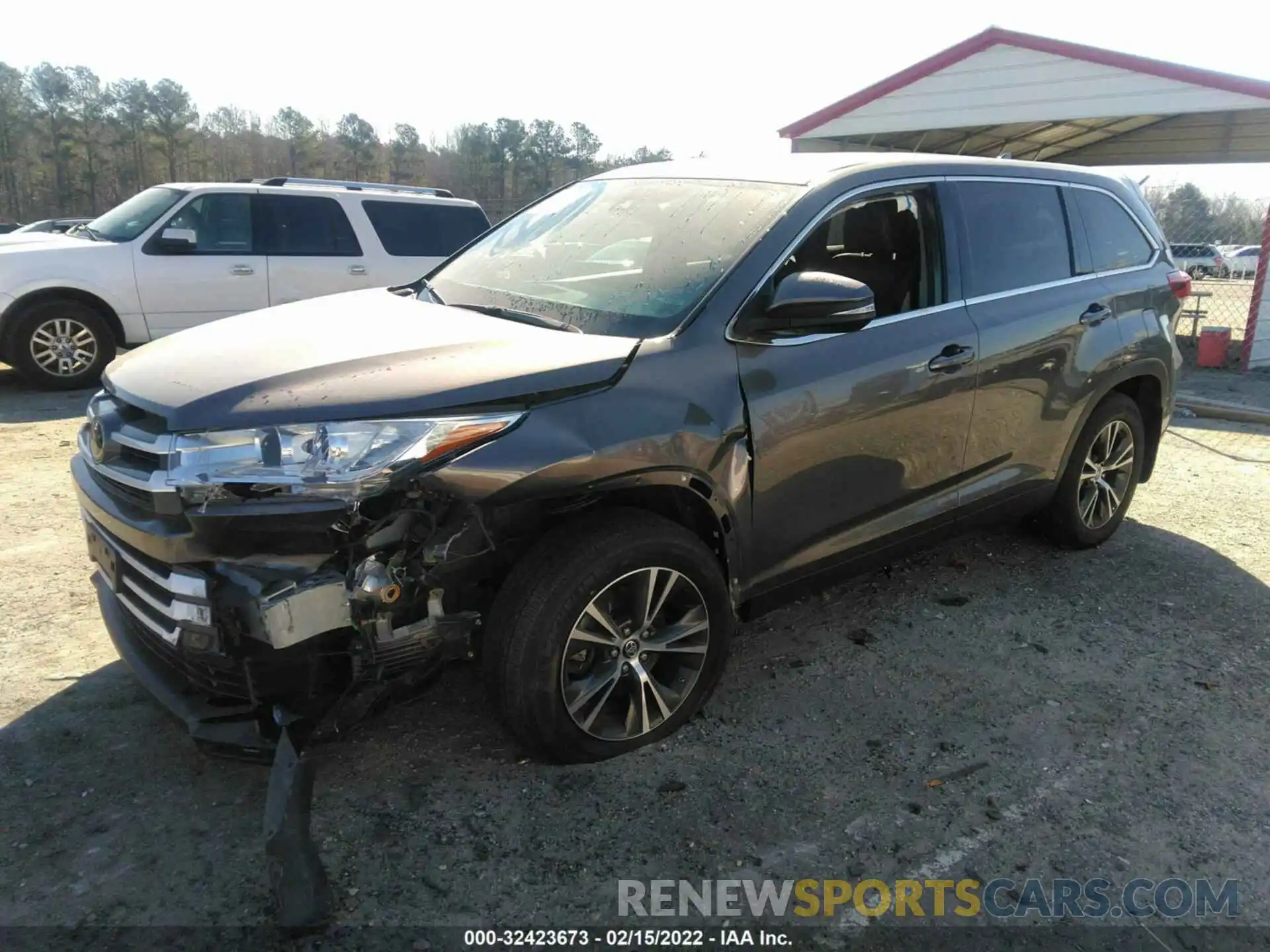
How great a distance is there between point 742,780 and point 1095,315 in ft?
9.53

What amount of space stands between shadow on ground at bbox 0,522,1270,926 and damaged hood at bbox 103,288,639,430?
1.00 m

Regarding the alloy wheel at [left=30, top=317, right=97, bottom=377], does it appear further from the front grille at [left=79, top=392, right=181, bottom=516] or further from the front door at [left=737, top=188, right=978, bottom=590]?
the front door at [left=737, top=188, right=978, bottom=590]

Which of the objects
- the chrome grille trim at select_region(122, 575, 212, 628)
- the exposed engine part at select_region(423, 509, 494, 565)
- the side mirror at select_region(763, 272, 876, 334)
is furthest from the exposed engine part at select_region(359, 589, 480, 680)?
the side mirror at select_region(763, 272, 876, 334)

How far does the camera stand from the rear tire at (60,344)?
806 cm

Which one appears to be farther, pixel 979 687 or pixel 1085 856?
pixel 979 687

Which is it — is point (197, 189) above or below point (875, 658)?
above

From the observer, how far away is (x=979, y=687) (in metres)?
3.46

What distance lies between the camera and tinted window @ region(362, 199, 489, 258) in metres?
9.40

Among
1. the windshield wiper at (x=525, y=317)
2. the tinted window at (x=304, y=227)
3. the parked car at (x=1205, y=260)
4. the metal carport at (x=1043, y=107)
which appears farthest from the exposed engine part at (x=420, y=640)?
the parked car at (x=1205, y=260)

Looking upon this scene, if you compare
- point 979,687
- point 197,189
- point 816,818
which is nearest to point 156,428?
point 816,818

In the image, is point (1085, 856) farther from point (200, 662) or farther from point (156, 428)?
point (156, 428)

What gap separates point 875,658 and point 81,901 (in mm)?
2789

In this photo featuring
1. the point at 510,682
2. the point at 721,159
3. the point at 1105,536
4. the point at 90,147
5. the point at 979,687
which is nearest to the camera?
the point at 510,682

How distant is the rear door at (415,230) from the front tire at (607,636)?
717cm
